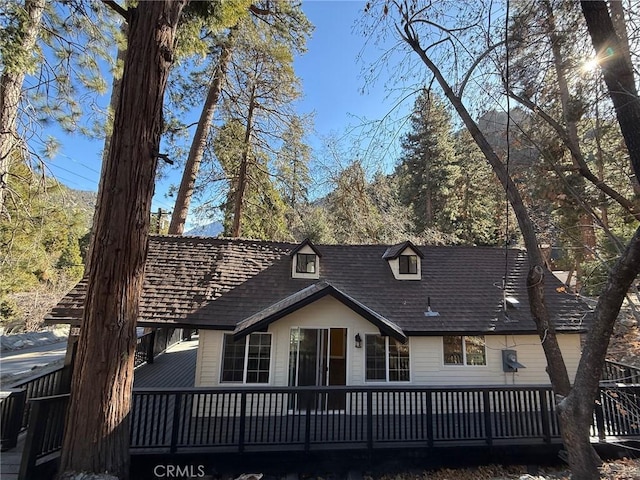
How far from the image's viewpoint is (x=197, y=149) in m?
11.9

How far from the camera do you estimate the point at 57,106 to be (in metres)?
6.77

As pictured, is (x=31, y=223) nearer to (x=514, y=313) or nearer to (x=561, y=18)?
(x=561, y=18)

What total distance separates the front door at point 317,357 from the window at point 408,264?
3098 millimetres

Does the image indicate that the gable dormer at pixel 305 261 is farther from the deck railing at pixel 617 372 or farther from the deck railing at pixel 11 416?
the deck railing at pixel 617 372

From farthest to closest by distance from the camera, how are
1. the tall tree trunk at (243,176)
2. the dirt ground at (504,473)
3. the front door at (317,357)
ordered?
the tall tree trunk at (243,176) < the front door at (317,357) < the dirt ground at (504,473)

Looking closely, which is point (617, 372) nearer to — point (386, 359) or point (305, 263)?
point (386, 359)

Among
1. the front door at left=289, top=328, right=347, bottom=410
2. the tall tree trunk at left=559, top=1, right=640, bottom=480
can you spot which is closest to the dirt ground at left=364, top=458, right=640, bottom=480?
the tall tree trunk at left=559, top=1, right=640, bottom=480

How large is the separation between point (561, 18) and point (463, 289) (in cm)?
676

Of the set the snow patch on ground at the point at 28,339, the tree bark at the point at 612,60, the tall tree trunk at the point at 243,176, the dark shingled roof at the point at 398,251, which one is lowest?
the snow patch on ground at the point at 28,339

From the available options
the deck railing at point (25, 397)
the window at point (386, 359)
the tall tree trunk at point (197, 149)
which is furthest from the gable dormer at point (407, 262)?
the deck railing at point (25, 397)

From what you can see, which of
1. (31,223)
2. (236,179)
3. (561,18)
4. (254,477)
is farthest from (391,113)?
(236,179)

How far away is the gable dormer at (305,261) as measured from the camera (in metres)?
9.34

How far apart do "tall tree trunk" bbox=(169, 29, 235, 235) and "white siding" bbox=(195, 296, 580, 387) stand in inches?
234

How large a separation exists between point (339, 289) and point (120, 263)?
5.64 m
